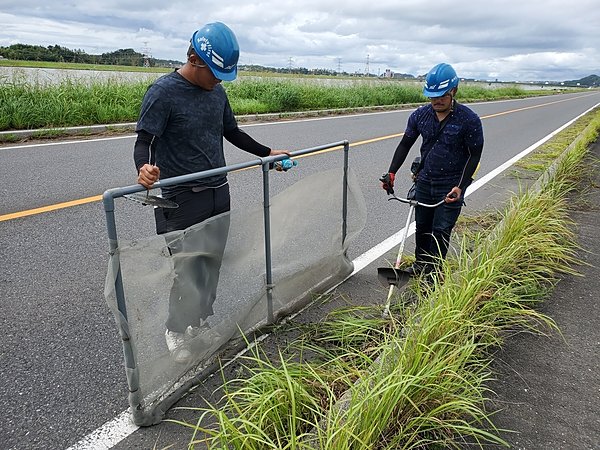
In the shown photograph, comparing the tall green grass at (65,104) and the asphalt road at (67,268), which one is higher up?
the tall green grass at (65,104)

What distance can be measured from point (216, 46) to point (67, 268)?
8.27 ft

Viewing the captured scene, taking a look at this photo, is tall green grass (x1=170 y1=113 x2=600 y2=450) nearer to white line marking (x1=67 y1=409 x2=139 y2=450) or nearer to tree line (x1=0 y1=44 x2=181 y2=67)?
white line marking (x1=67 y1=409 x2=139 y2=450)

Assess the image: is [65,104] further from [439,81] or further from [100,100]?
[439,81]

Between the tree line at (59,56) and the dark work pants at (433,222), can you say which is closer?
the dark work pants at (433,222)

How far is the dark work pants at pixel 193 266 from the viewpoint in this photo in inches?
101

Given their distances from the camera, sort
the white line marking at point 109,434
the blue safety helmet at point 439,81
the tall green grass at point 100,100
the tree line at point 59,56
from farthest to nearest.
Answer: the tree line at point 59,56, the tall green grass at point 100,100, the blue safety helmet at point 439,81, the white line marking at point 109,434

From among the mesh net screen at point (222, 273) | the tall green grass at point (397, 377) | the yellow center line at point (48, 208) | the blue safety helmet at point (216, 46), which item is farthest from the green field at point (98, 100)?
the tall green grass at point (397, 377)

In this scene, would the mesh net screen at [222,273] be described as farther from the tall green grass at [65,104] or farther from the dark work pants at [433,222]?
the tall green grass at [65,104]

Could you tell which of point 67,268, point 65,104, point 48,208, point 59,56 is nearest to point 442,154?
point 67,268

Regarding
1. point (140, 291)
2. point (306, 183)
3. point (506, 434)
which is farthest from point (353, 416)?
point (306, 183)

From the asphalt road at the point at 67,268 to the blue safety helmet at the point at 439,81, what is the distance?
1794mm

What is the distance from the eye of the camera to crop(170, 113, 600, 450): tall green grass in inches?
78.6

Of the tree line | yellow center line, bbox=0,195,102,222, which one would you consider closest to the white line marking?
yellow center line, bbox=0,195,102,222

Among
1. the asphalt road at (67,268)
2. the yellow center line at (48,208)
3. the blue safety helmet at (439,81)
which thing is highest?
the blue safety helmet at (439,81)
